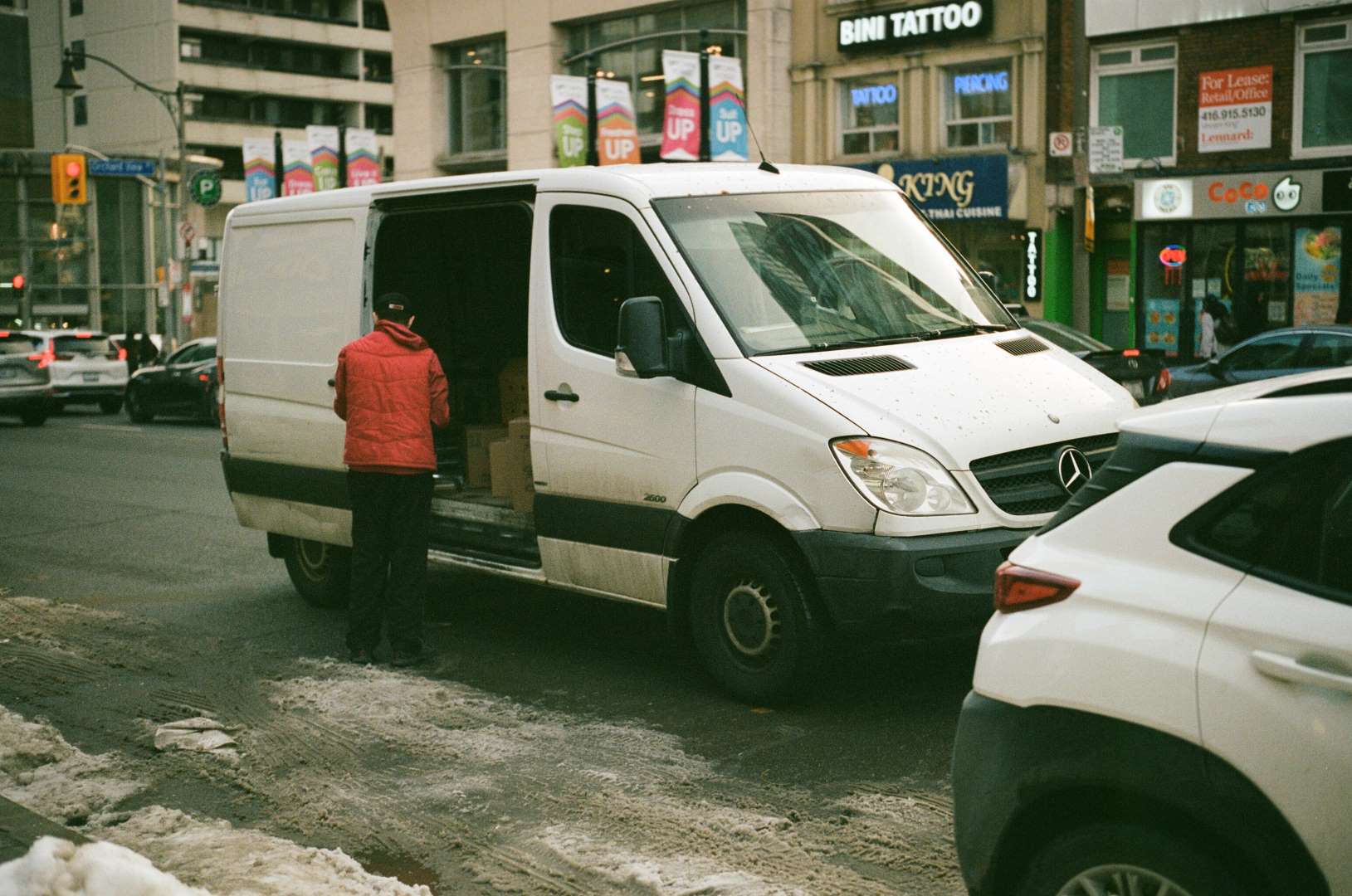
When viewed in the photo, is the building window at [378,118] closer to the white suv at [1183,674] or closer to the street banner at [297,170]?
the street banner at [297,170]

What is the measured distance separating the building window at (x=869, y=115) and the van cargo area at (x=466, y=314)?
72.2ft

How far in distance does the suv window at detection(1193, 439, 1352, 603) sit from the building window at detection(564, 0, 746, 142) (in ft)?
99.1

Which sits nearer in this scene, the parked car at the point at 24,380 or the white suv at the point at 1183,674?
the white suv at the point at 1183,674

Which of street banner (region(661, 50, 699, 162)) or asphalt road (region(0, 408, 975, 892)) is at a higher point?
street banner (region(661, 50, 699, 162))

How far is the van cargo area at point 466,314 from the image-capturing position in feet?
29.5

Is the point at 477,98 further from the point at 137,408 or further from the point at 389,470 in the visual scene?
the point at 389,470

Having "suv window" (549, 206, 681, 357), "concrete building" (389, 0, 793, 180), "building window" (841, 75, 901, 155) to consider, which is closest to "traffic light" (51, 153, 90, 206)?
"concrete building" (389, 0, 793, 180)

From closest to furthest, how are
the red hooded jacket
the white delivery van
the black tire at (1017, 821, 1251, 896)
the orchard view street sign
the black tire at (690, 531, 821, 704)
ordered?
1. the black tire at (1017, 821, 1251, 896)
2. the white delivery van
3. the black tire at (690, 531, 821, 704)
4. the red hooded jacket
5. the orchard view street sign

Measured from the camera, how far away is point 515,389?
30.8 feet

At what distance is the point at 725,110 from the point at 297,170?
14.2 m

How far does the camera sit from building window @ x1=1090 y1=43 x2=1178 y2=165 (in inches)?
1065

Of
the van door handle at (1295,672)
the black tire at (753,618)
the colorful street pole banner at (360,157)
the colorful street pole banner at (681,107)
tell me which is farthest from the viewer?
the colorful street pole banner at (360,157)

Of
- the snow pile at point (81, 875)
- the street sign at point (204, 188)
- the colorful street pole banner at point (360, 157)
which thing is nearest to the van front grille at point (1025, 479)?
the snow pile at point (81, 875)

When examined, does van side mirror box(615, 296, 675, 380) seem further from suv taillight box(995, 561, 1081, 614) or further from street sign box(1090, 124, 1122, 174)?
street sign box(1090, 124, 1122, 174)
